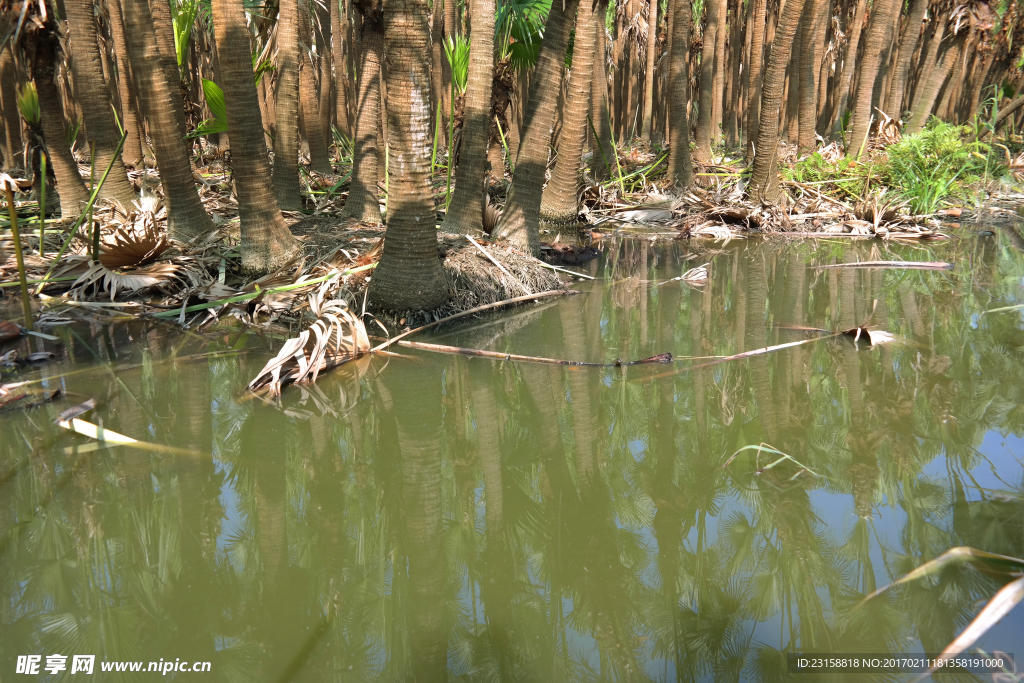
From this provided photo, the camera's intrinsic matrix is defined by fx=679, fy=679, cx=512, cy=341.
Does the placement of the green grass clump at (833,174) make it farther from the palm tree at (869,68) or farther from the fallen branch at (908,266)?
the fallen branch at (908,266)

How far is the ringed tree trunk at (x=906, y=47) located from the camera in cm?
1420

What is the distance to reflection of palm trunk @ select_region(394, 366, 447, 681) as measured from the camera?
265 centimetres

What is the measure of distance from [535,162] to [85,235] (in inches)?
210

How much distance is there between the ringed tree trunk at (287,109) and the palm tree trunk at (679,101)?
7.18m

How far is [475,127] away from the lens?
8070 mm

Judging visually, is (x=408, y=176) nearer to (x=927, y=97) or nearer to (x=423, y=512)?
(x=423, y=512)

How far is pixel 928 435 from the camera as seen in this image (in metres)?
4.12

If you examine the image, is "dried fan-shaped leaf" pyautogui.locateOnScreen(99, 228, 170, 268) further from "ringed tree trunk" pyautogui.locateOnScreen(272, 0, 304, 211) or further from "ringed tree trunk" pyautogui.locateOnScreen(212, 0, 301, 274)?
"ringed tree trunk" pyautogui.locateOnScreen(272, 0, 304, 211)

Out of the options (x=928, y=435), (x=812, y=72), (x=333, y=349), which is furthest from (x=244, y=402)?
(x=812, y=72)

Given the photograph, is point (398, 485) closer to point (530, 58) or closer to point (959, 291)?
point (959, 291)

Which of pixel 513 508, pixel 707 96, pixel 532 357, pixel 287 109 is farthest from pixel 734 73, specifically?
pixel 513 508

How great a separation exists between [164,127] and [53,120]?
2.24 metres

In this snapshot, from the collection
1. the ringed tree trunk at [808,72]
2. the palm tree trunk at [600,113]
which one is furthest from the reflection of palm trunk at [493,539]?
the ringed tree trunk at [808,72]

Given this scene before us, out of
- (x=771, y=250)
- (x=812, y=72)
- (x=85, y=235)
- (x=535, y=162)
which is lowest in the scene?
(x=771, y=250)
